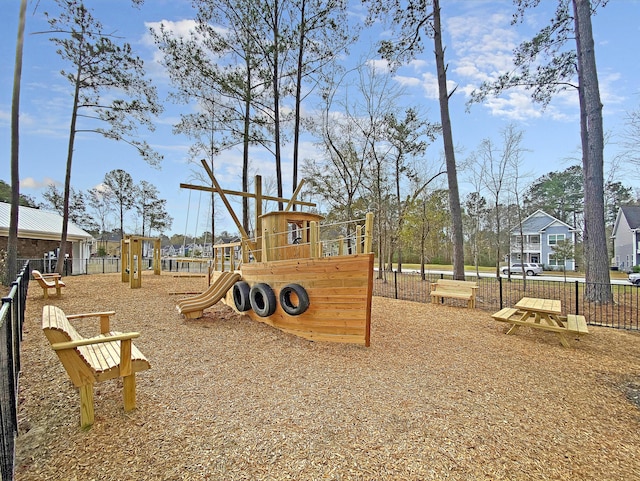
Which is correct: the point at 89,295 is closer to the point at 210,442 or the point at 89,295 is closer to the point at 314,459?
the point at 210,442

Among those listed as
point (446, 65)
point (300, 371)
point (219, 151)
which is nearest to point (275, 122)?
point (219, 151)

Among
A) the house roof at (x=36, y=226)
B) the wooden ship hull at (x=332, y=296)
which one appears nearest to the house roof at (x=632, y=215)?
the wooden ship hull at (x=332, y=296)

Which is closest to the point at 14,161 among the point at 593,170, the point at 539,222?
the point at 593,170

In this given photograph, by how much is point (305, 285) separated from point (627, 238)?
37.7 m

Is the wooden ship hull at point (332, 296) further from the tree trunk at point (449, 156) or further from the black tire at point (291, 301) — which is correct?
the tree trunk at point (449, 156)

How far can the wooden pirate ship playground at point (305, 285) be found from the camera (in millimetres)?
4977

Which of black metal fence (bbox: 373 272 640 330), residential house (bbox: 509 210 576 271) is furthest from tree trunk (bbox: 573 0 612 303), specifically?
residential house (bbox: 509 210 576 271)

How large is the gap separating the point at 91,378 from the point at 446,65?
13.0 m

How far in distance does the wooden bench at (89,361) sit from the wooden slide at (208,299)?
3875 millimetres

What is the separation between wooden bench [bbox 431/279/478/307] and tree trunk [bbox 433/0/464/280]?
3.62 feet

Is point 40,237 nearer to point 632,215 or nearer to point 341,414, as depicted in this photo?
point 341,414

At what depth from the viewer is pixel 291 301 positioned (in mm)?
5973

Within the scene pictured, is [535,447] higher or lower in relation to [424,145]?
lower

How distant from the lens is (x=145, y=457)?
2262mm
